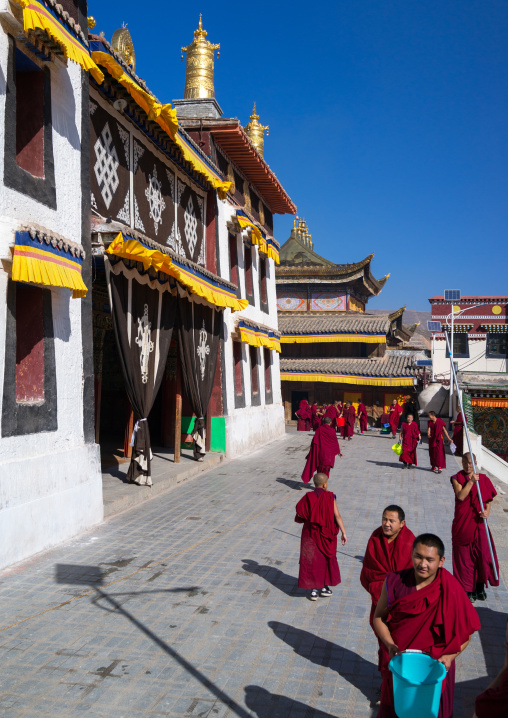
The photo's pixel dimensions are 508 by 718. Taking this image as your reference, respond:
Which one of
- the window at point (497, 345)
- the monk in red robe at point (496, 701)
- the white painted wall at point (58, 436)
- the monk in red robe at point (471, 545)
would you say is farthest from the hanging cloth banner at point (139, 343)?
the window at point (497, 345)

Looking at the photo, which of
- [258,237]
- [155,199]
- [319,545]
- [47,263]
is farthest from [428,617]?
[258,237]

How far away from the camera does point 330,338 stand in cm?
2855

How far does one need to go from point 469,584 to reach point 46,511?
4710mm

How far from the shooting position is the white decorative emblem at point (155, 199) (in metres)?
11.5

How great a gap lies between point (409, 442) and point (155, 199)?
26.6ft

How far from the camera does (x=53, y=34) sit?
683cm

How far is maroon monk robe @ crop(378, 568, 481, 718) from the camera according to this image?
10.1ft

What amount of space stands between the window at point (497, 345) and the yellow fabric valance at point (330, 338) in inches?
341

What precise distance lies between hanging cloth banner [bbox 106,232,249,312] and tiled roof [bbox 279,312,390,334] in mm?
13726

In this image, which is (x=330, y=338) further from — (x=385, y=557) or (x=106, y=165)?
(x=385, y=557)

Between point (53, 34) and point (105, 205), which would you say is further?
point (105, 205)

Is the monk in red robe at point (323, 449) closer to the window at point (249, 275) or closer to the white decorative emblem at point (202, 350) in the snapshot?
the white decorative emblem at point (202, 350)

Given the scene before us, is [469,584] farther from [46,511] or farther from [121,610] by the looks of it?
[46,511]

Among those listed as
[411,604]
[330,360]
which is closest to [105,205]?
[411,604]
